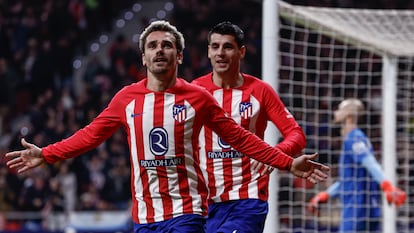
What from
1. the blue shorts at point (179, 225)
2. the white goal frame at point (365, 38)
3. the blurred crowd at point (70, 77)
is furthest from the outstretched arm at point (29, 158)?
the blurred crowd at point (70, 77)

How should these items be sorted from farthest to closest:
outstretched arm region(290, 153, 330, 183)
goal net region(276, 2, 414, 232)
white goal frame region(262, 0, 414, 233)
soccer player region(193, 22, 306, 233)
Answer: goal net region(276, 2, 414, 232) → white goal frame region(262, 0, 414, 233) → soccer player region(193, 22, 306, 233) → outstretched arm region(290, 153, 330, 183)

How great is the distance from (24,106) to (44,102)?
88cm

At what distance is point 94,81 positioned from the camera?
15.1 metres

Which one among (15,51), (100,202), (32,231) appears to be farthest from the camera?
(15,51)

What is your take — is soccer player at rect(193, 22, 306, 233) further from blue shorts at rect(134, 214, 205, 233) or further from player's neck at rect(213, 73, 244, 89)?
blue shorts at rect(134, 214, 205, 233)

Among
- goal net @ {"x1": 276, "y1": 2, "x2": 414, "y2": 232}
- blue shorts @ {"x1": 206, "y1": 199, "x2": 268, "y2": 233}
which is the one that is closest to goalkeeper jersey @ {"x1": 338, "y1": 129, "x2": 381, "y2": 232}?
goal net @ {"x1": 276, "y1": 2, "x2": 414, "y2": 232}

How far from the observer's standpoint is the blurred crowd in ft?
43.9

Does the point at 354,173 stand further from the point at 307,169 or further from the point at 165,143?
the point at 165,143

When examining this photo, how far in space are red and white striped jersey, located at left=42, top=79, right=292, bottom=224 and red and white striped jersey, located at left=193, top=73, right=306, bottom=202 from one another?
0.72 metres

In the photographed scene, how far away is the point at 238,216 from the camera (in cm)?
506

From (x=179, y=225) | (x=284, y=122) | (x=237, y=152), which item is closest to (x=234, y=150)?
(x=237, y=152)

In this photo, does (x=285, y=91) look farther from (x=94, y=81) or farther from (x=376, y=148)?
(x=94, y=81)

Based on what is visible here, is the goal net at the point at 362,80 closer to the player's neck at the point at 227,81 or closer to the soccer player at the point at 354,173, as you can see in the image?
the soccer player at the point at 354,173

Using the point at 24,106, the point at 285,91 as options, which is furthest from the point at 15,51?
the point at 285,91
